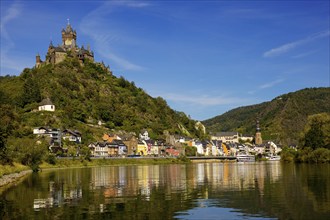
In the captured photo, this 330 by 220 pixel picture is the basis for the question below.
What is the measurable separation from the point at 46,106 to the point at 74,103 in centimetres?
1441

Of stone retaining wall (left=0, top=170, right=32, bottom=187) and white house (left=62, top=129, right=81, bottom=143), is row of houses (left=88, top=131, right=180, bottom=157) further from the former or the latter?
stone retaining wall (left=0, top=170, right=32, bottom=187)

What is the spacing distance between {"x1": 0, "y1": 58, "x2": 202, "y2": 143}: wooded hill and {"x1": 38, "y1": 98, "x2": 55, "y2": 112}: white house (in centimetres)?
203

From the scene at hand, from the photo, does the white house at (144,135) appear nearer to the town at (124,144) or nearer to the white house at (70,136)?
the town at (124,144)

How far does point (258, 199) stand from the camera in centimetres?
3497

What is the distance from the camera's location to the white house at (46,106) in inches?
5822

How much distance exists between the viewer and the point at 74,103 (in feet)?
527

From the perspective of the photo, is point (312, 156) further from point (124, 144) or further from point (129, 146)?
point (129, 146)

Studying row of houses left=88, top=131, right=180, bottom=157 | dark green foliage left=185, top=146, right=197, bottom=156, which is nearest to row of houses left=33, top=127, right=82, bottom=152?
row of houses left=88, top=131, right=180, bottom=157

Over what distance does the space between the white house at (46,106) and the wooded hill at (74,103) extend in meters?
2.03

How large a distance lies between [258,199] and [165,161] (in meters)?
110

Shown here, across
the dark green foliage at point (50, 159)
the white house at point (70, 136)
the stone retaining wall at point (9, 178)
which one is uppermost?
the white house at point (70, 136)

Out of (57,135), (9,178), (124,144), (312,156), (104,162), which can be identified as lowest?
(9,178)

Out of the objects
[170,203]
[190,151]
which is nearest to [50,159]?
[170,203]

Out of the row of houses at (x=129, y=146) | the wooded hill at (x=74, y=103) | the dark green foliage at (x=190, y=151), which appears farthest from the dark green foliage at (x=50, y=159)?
the dark green foliage at (x=190, y=151)
